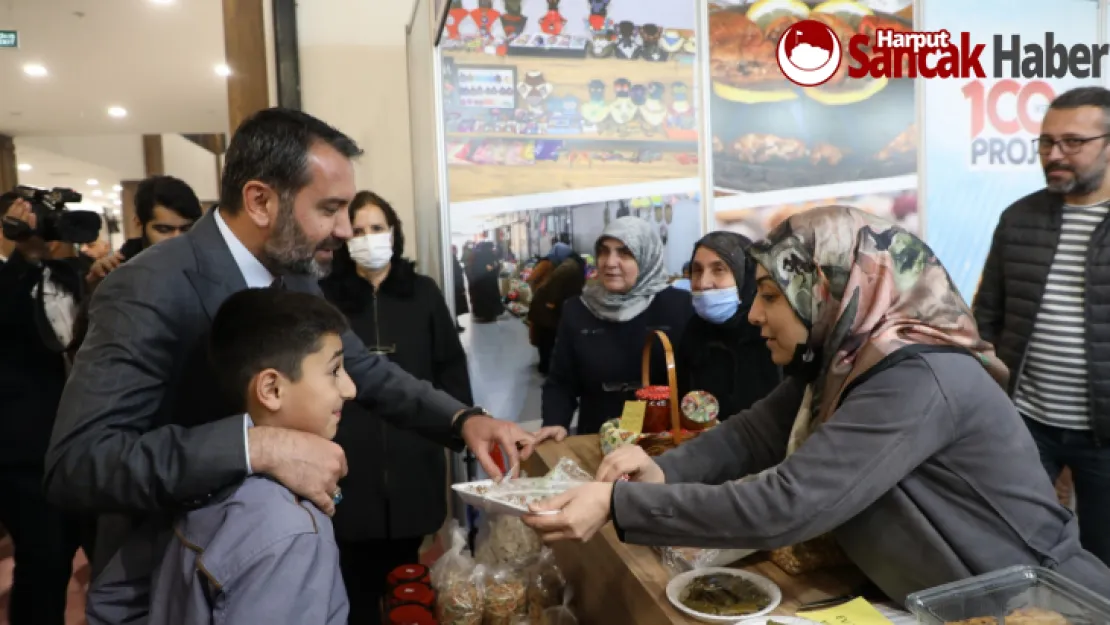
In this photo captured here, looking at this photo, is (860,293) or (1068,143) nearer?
(860,293)

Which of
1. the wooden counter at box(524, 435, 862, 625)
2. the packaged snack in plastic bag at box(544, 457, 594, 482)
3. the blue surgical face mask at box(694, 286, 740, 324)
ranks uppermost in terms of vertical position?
the blue surgical face mask at box(694, 286, 740, 324)

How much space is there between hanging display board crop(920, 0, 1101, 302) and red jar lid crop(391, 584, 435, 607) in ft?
10.7

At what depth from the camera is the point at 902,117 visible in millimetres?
3850

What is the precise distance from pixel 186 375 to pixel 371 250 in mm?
1411

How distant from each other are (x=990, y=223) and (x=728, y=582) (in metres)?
3.52

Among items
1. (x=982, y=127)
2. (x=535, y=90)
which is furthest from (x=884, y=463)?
(x=982, y=127)

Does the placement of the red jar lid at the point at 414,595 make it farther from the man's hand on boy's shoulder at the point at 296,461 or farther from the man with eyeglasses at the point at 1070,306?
the man with eyeglasses at the point at 1070,306

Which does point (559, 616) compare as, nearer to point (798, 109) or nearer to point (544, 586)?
point (544, 586)

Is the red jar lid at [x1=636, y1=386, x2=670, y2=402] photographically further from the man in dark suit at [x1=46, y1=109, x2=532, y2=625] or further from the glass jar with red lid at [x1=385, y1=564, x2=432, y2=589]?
the man in dark suit at [x1=46, y1=109, x2=532, y2=625]

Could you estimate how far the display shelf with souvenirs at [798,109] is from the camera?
3.66 meters

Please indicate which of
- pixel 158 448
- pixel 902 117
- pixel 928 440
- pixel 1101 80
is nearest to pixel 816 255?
pixel 928 440

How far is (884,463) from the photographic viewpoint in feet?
3.92

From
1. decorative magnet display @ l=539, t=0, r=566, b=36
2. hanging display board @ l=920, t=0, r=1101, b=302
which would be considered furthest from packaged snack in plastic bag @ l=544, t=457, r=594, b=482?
hanging display board @ l=920, t=0, r=1101, b=302

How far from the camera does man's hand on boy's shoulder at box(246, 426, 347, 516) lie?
3.79 feet
